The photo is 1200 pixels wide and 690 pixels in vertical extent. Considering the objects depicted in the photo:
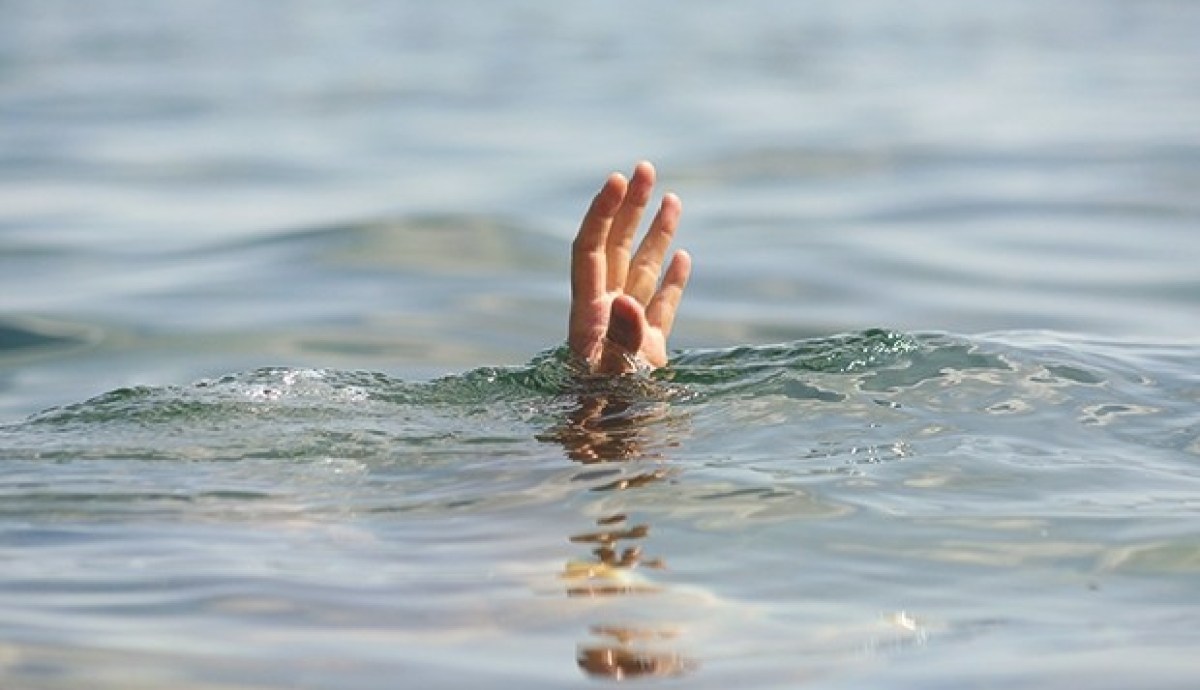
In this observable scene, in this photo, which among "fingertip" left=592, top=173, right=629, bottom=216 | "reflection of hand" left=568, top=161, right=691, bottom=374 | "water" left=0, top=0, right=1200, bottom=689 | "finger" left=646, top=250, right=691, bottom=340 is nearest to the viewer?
"water" left=0, top=0, right=1200, bottom=689

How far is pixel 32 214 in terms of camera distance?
31.6 ft

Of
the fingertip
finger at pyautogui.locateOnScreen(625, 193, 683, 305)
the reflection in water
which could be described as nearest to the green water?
the reflection in water

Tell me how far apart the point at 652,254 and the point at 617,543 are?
1.89 m

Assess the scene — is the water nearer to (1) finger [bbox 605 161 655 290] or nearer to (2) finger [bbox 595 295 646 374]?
(2) finger [bbox 595 295 646 374]

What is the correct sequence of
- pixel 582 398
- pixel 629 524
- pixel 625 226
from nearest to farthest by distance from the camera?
1. pixel 629 524
2. pixel 582 398
3. pixel 625 226

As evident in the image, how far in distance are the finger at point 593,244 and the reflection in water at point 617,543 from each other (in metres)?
0.32

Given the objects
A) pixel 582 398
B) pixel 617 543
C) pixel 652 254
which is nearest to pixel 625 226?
pixel 652 254

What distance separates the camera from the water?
364 centimetres

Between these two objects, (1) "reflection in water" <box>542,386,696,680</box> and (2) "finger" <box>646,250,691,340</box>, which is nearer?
(1) "reflection in water" <box>542,386,696,680</box>

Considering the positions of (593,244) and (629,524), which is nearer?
(629,524)

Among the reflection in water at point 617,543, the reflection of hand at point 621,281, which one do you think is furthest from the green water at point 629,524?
the reflection of hand at point 621,281

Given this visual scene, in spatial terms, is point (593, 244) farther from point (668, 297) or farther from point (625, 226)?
point (668, 297)

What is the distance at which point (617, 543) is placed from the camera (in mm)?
4168

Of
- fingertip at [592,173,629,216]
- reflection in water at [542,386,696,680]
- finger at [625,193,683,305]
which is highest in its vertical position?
fingertip at [592,173,629,216]
